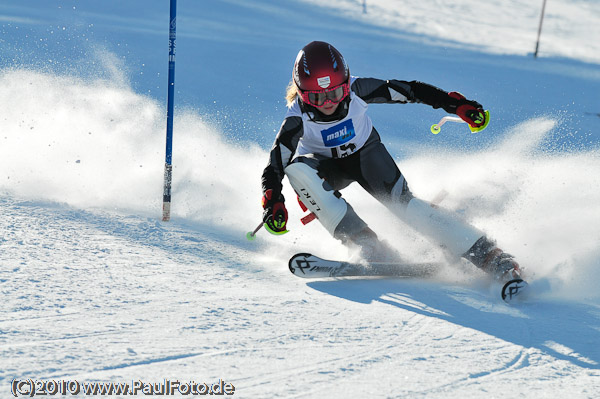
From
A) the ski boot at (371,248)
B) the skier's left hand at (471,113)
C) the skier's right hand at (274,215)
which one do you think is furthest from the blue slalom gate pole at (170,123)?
the skier's left hand at (471,113)

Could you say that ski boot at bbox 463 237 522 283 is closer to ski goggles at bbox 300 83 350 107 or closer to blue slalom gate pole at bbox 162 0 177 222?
ski goggles at bbox 300 83 350 107

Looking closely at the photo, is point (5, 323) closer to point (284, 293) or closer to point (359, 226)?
point (284, 293)

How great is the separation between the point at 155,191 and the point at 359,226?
2201 mm

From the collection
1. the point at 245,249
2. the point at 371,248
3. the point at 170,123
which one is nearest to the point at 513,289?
the point at 371,248

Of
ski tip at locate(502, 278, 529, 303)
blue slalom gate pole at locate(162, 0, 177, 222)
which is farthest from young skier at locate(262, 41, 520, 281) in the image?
blue slalom gate pole at locate(162, 0, 177, 222)

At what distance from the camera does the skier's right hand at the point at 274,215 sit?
3902 millimetres

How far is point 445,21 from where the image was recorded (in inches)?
786

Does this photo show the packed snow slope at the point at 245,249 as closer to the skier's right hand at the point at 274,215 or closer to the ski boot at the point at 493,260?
the ski boot at the point at 493,260

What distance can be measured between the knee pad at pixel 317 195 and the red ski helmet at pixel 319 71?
0.46 m

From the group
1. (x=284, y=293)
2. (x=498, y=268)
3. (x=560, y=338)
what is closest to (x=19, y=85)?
(x=284, y=293)

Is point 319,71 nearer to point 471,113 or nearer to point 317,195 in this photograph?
point 317,195

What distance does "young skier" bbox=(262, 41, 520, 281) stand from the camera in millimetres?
3904

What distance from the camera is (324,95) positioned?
405cm

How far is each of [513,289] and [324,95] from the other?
154 cm
